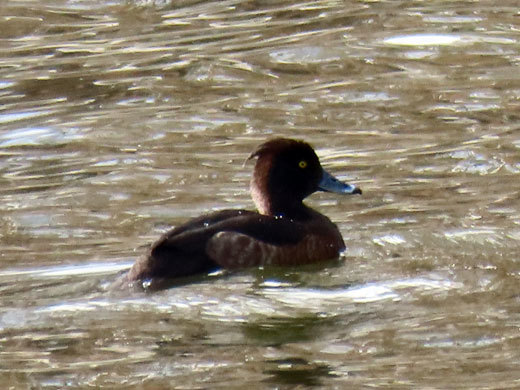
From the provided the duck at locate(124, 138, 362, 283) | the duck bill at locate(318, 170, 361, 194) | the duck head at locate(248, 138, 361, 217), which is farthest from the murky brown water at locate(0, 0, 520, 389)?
the duck head at locate(248, 138, 361, 217)

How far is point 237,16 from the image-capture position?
1661 cm

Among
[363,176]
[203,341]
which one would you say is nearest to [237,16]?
[363,176]

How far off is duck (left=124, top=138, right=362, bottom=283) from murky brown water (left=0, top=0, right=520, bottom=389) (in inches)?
4.5

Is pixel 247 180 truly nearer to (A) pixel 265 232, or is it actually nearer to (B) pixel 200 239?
(A) pixel 265 232

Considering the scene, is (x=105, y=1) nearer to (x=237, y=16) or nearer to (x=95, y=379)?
(x=237, y=16)

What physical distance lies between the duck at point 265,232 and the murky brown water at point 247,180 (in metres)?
0.11

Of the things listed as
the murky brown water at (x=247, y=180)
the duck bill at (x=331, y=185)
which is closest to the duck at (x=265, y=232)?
the duck bill at (x=331, y=185)

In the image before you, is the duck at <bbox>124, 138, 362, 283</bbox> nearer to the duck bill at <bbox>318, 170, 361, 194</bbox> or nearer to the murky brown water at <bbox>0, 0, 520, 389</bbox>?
the duck bill at <bbox>318, 170, 361, 194</bbox>

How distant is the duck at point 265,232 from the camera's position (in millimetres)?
8727

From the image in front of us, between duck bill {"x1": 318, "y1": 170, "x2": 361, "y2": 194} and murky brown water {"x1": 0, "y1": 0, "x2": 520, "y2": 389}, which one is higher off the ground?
duck bill {"x1": 318, "y1": 170, "x2": 361, "y2": 194}

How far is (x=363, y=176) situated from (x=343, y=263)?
201cm

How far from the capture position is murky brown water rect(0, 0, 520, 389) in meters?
7.43

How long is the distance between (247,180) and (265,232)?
2.10 meters

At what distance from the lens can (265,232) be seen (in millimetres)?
9094
